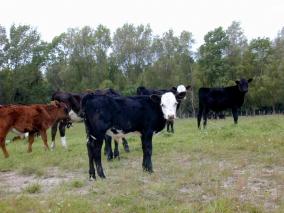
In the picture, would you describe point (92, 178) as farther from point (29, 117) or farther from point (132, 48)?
point (132, 48)

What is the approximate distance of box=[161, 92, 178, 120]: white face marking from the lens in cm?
970

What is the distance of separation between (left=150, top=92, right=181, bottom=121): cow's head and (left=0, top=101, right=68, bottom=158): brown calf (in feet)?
19.5

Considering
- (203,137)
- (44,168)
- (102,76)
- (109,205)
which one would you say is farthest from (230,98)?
(102,76)

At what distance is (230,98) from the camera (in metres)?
20.6

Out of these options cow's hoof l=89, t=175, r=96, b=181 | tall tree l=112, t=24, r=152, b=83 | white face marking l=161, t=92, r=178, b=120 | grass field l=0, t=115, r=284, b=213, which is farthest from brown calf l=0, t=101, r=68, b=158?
tall tree l=112, t=24, r=152, b=83

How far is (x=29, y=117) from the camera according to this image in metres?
14.4

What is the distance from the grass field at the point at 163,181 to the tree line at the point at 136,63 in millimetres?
42535

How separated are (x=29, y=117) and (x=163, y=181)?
754cm

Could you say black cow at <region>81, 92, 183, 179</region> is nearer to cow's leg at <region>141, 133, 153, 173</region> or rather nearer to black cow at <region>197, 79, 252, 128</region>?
cow's leg at <region>141, 133, 153, 173</region>

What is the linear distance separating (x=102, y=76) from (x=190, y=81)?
49.4 feet

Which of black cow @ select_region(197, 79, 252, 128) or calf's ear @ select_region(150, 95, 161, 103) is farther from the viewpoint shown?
black cow @ select_region(197, 79, 252, 128)

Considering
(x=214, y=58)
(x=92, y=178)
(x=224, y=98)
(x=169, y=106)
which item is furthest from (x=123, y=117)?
(x=214, y=58)

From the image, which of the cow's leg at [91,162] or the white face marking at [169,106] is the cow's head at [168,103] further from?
the cow's leg at [91,162]

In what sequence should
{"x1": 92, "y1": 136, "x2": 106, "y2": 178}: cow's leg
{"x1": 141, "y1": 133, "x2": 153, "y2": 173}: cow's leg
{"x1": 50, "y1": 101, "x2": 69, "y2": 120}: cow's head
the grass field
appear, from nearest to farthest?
the grass field → {"x1": 92, "y1": 136, "x2": 106, "y2": 178}: cow's leg → {"x1": 141, "y1": 133, "x2": 153, "y2": 173}: cow's leg → {"x1": 50, "y1": 101, "x2": 69, "y2": 120}: cow's head
